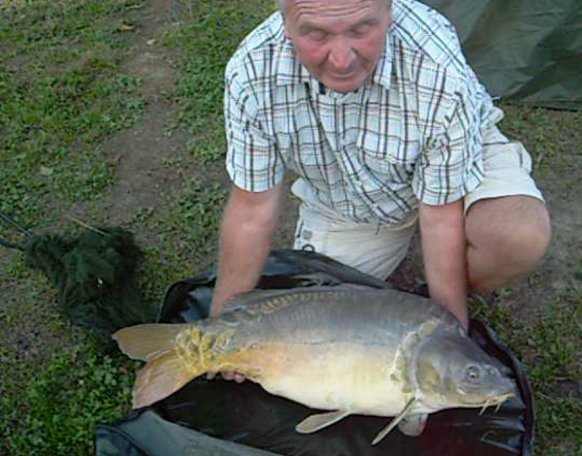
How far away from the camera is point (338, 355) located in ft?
6.65

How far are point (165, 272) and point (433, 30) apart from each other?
1.42m

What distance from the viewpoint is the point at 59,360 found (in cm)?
281

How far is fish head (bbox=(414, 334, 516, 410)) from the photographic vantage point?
1.93 meters

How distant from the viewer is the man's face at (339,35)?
1.85m

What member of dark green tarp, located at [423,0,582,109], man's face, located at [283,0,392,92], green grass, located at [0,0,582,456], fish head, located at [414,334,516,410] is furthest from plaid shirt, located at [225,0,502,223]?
dark green tarp, located at [423,0,582,109]

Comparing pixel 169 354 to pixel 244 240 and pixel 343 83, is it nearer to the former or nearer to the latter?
pixel 244 240

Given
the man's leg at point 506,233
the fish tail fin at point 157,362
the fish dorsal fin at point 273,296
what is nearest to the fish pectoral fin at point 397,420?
the fish dorsal fin at point 273,296

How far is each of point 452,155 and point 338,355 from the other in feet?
1.79

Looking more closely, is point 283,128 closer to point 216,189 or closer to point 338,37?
point 338,37

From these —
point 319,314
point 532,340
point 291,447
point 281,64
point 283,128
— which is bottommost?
point 532,340

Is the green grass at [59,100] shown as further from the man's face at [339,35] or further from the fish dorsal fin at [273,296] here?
the man's face at [339,35]

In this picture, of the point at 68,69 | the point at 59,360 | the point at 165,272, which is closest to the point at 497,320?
the point at 165,272

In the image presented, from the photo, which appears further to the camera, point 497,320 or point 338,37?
point 497,320

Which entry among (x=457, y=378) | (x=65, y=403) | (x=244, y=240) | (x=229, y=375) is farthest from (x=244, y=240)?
(x=65, y=403)
